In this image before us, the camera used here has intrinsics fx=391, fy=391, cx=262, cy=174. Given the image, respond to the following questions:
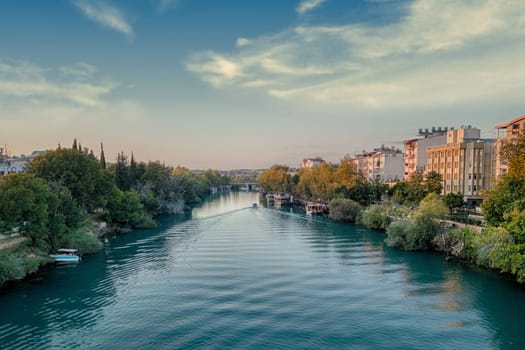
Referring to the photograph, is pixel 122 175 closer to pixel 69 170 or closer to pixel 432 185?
pixel 69 170

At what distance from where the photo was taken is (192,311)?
23.0 meters

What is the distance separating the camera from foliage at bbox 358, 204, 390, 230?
5453 cm

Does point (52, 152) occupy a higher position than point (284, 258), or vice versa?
point (52, 152)

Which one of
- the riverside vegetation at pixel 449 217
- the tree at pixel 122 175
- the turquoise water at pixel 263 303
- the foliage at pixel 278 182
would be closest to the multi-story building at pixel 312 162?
the foliage at pixel 278 182

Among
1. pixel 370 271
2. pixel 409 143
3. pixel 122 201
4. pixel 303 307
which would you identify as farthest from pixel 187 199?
pixel 303 307

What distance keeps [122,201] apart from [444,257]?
41289 mm

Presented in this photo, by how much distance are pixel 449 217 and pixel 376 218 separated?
13.3 m

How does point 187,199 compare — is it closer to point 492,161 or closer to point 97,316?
point 492,161

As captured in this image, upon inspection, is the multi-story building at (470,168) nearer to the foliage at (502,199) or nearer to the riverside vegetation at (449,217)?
the riverside vegetation at (449,217)

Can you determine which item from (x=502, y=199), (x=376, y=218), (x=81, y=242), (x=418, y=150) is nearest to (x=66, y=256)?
(x=81, y=242)

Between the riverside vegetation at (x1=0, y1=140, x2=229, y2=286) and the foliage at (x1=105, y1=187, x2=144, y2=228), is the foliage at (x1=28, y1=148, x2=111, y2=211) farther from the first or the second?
the foliage at (x1=105, y1=187, x2=144, y2=228)

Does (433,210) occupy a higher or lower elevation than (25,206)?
higher

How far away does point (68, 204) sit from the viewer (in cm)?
3822

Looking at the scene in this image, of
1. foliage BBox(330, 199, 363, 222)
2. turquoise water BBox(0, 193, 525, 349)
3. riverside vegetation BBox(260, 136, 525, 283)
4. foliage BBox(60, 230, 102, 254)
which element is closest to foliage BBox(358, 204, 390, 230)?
riverside vegetation BBox(260, 136, 525, 283)
